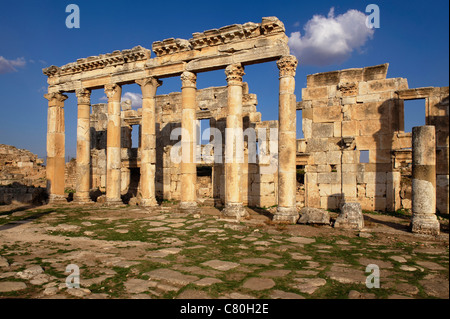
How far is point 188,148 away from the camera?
14477 mm

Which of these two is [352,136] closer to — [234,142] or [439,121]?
[439,121]

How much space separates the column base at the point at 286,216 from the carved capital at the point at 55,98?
14236 mm

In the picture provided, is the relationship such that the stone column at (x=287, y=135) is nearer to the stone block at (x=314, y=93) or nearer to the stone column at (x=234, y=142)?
the stone column at (x=234, y=142)

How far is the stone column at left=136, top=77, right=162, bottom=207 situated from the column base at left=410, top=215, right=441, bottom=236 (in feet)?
35.1

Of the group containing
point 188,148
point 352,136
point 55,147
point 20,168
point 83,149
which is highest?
point 352,136

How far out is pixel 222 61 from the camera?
44.9ft

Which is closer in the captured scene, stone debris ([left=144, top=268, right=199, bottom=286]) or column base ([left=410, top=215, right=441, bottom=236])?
stone debris ([left=144, top=268, right=199, bottom=286])

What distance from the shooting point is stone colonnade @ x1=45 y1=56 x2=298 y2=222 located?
40.5ft

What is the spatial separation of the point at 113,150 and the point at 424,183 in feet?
44.4

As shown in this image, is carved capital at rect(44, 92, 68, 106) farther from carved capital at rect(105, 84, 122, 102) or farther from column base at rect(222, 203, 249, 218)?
column base at rect(222, 203, 249, 218)

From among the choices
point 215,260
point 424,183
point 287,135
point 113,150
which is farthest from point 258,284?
point 113,150

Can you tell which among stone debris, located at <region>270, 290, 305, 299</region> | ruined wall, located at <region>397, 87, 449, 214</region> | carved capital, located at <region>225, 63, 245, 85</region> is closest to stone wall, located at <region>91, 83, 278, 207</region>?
carved capital, located at <region>225, 63, 245, 85</region>

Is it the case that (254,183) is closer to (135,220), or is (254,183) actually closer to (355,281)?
(135,220)

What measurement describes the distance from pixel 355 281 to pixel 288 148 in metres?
7.40
